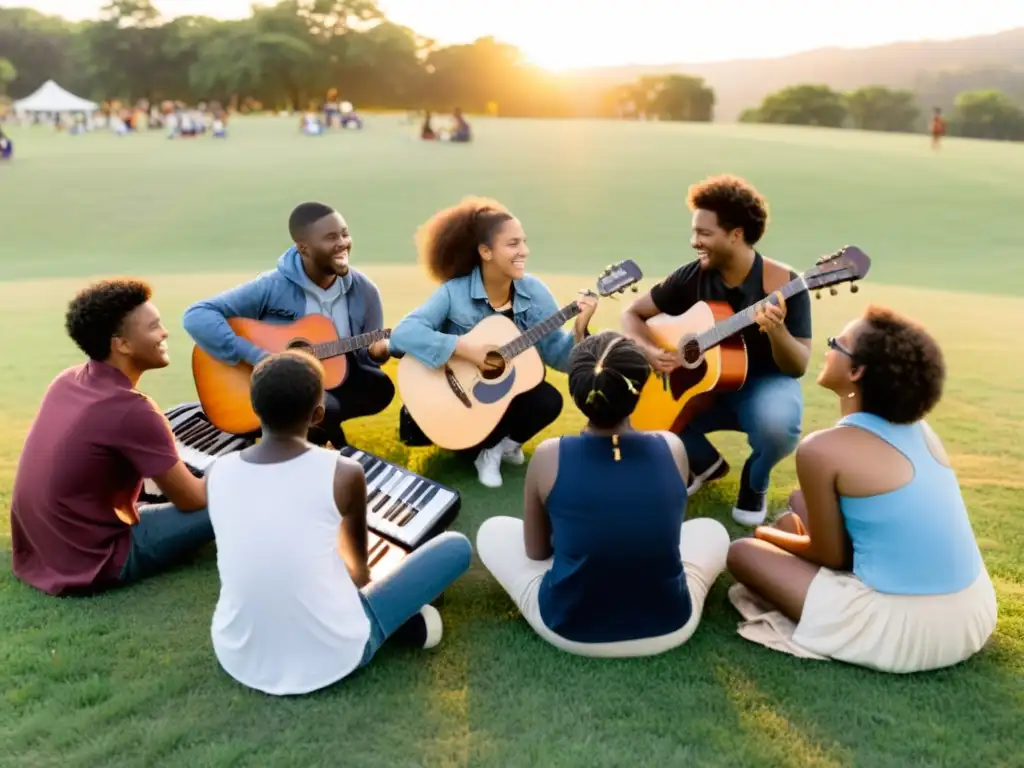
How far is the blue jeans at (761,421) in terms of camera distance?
14.0 ft

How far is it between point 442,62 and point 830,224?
163 feet

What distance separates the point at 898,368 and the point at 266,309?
3615mm

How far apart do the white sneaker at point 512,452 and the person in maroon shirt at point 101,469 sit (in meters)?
1.92

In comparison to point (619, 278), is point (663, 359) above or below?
below

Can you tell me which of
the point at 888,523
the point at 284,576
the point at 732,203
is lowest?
the point at 284,576

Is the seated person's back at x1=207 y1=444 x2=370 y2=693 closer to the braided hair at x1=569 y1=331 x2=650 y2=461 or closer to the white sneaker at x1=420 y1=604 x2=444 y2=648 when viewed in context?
the white sneaker at x1=420 y1=604 x2=444 y2=648

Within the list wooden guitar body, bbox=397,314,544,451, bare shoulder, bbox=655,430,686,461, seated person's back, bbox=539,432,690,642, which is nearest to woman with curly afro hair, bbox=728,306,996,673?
bare shoulder, bbox=655,430,686,461

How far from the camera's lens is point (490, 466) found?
4844 mm

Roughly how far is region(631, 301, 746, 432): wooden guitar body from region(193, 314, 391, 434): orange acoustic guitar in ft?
5.51

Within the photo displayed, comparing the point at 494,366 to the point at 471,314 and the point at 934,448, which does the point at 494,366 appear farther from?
the point at 934,448

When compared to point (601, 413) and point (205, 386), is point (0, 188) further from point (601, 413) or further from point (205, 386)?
point (601, 413)

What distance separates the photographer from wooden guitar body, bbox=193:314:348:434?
15.8ft

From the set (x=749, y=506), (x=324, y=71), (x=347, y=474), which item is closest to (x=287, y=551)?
(x=347, y=474)

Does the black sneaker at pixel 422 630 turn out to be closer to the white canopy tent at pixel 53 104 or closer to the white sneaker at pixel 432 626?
the white sneaker at pixel 432 626
